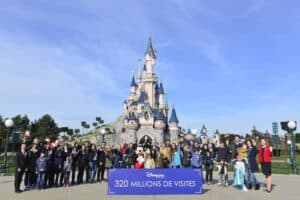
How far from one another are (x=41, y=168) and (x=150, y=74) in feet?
271

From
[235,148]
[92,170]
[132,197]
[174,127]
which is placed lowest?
[132,197]

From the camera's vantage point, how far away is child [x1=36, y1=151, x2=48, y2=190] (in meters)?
15.3

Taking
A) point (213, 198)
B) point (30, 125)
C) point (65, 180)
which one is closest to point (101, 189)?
point (65, 180)

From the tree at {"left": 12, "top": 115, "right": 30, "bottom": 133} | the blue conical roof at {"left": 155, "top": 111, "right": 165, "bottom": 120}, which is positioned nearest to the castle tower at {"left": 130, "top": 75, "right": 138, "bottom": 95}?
the blue conical roof at {"left": 155, "top": 111, "right": 165, "bottom": 120}

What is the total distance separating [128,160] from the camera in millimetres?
20250

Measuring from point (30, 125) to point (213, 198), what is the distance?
85017 millimetres

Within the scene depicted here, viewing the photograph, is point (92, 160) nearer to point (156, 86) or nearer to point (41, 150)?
point (41, 150)

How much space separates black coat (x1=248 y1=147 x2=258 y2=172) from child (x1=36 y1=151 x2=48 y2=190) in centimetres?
784

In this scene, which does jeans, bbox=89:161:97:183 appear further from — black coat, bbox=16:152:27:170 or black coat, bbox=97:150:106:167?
black coat, bbox=16:152:27:170

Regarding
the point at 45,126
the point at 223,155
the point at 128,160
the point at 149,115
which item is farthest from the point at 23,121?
the point at 223,155

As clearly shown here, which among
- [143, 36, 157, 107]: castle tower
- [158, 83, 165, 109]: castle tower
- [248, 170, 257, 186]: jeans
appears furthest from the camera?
[158, 83, 165, 109]: castle tower

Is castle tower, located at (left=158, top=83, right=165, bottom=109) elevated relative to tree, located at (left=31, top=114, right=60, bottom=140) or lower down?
elevated

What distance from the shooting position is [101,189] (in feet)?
50.9

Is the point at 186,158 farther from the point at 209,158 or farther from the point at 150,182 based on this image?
the point at 150,182
